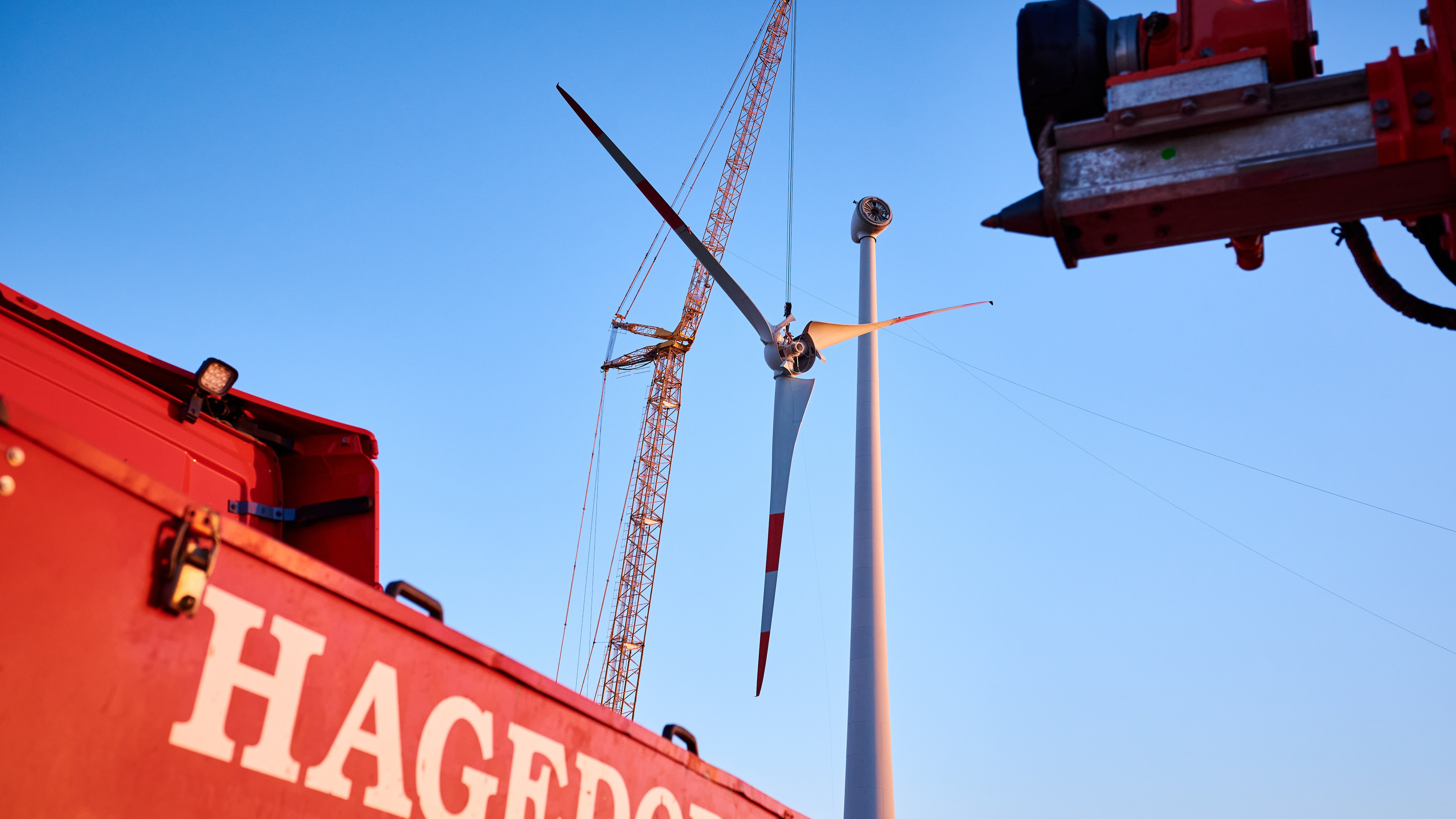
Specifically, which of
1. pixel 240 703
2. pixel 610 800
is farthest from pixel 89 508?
pixel 610 800

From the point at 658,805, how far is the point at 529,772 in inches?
48.0

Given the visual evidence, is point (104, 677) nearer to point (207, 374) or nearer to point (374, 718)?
point (374, 718)

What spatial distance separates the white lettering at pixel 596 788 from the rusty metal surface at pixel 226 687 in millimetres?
89

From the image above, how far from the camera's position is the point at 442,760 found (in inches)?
179

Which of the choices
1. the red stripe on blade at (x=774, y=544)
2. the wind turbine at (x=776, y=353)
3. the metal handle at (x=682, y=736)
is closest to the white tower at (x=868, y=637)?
the wind turbine at (x=776, y=353)

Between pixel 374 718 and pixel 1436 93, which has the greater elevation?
pixel 1436 93

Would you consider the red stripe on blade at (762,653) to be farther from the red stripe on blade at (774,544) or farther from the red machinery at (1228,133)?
the red machinery at (1228,133)

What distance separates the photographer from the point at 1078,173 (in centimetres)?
457

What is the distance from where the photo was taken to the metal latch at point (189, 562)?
11.7 feet

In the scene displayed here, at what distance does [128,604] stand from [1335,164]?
4.52 metres

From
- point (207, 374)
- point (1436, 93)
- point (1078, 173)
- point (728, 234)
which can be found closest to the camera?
point (1436, 93)

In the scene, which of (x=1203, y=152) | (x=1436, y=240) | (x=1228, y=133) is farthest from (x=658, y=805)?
(x=1436, y=240)

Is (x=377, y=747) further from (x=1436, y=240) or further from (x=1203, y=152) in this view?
(x=1436, y=240)

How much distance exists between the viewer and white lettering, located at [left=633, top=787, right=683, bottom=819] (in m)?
5.82
